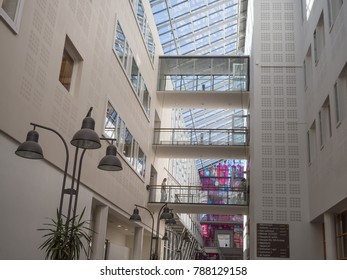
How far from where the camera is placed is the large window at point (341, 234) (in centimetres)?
1234

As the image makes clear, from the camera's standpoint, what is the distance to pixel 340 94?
11797mm

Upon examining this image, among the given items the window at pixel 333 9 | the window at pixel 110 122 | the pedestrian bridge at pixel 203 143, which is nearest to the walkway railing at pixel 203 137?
the pedestrian bridge at pixel 203 143

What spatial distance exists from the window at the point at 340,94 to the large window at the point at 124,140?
725cm

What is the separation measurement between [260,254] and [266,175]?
9.99ft

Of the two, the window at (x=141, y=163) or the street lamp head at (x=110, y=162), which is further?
the window at (x=141, y=163)

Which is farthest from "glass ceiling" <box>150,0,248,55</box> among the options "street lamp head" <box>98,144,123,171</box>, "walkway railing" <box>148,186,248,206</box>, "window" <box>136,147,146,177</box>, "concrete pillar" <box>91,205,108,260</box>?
"street lamp head" <box>98,144,123,171</box>

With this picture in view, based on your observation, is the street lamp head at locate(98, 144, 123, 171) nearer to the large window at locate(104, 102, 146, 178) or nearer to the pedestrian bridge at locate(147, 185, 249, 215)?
the large window at locate(104, 102, 146, 178)

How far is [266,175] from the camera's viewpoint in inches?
672

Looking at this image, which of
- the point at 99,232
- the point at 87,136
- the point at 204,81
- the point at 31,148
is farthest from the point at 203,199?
the point at 31,148

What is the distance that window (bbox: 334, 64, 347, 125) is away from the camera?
38.1 ft

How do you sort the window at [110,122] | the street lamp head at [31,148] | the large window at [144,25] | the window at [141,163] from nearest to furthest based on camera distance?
the street lamp head at [31,148], the window at [110,122], the large window at [144,25], the window at [141,163]

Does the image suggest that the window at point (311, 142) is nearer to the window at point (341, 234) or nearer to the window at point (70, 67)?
the window at point (341, 234)

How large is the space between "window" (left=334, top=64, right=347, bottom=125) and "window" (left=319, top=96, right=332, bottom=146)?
126 centimetres

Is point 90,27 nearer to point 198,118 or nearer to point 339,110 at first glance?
point 339,110
